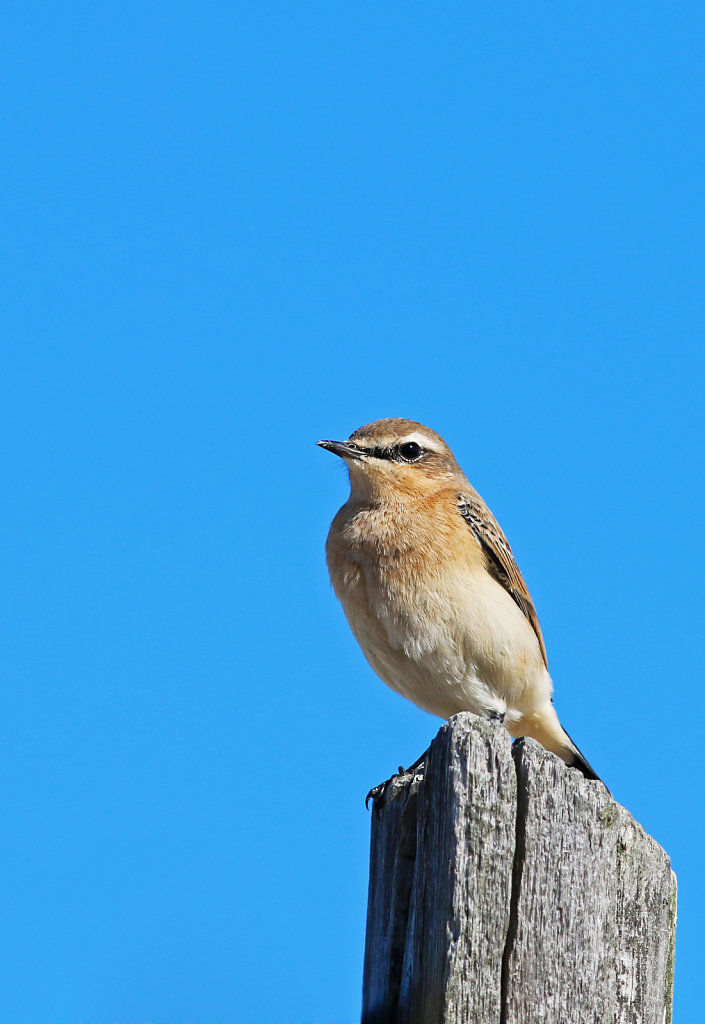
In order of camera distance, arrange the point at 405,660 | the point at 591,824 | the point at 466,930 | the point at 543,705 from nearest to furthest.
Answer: the point at 466,930
the point at 591,824
the point at 405,660
the point at 543,705

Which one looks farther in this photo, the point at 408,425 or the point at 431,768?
the point at 408,425

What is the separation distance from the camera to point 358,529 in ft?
27.0

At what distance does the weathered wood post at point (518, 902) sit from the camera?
3.96m

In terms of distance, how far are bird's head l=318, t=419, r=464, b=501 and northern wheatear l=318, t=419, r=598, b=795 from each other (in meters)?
0.01

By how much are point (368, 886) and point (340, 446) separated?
4.44 metres

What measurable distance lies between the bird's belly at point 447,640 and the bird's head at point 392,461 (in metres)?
0.89

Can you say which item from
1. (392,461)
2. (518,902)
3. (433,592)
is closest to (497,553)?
(433,592)

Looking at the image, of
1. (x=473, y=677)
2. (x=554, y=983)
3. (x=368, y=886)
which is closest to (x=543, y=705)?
(x=473, y=677)

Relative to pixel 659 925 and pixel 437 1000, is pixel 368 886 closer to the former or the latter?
pixel 437 1000

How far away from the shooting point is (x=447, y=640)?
768cm

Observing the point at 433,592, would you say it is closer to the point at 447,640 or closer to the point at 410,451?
the point at 447,640

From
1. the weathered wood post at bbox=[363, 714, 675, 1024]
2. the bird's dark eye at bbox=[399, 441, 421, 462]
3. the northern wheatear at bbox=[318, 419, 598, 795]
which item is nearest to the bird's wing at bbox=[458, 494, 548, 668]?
the northern wheatear at bbox=[318, 419, 598, 795]

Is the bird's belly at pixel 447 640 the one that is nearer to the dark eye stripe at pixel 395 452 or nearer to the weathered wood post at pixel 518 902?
the dark eye stripe at pixel 395 452

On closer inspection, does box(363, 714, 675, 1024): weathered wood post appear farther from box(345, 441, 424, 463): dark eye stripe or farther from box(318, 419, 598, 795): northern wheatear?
box(345, 441, 424, 463): dark eye stripe
